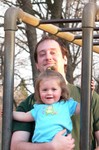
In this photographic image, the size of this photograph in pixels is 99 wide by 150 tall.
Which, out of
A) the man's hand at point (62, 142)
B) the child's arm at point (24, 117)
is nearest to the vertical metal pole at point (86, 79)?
the man's hand at point (62, 142)

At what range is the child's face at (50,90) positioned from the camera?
1783 mm

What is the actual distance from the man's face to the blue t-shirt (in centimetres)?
20

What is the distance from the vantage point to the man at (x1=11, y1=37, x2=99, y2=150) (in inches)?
67.3

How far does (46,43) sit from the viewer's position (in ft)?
6.64

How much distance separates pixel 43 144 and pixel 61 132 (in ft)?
0.29

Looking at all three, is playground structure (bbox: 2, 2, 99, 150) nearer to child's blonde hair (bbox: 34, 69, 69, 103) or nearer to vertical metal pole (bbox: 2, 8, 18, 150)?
vertical metal pole (bbox: 2, 8, 18, 150)

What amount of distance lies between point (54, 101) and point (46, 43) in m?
0.35

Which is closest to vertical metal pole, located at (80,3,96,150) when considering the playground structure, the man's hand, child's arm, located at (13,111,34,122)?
the playground structure

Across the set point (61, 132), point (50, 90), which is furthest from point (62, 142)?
point (50, 90)

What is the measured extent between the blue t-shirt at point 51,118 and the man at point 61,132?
0.04 metres

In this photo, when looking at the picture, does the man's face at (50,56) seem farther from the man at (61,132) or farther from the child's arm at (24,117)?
the child's arm at (24,117)

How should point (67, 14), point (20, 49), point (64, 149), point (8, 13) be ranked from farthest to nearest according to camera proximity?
1. point (20, 49)
2. point (67, 14)
3. point (8, 13)
4. point (64, 149)

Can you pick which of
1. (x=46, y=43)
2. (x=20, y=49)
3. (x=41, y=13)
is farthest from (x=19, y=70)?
(x=46, y=43)

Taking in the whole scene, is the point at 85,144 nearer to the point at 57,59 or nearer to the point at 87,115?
the point at 87,115
